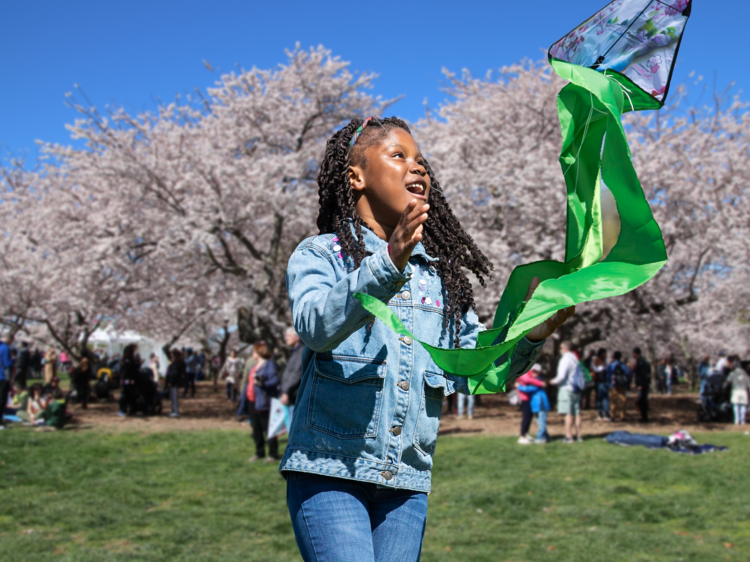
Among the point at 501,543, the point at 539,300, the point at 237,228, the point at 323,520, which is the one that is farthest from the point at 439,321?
the point at 237,228

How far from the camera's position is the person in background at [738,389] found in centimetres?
1481

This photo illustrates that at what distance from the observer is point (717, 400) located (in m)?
15.7

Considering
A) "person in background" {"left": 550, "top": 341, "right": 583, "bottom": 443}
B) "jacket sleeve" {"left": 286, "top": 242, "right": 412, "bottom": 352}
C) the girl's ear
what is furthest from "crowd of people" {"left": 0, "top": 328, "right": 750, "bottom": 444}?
"jacket sleeve" {"left": 286, "top": 242, "right": 412, "bottom": 352}

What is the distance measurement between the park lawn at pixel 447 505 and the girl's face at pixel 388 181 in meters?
3.83

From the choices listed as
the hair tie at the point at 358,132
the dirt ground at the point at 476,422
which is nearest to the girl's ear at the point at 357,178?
the hair tie at the point at 358,132

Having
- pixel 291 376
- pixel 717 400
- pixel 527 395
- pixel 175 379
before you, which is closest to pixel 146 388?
pixel 175 379

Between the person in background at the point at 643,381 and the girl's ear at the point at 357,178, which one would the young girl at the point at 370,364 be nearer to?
the girl's ear at the point at 357,178

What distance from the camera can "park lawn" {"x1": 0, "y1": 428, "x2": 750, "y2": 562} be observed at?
206 inches

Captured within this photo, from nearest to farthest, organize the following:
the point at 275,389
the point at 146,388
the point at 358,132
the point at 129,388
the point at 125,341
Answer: the point at 358,132 < the point at 275,389 < the point at 129,388 < the point at 146,388 < the point at 125,341

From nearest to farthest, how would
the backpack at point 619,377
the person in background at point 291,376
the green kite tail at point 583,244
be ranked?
1. the green kite tail at point 583,244
2. the person in background at point 291,376
3. the backpack at point 619,377

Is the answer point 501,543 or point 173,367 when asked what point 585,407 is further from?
point 501,543

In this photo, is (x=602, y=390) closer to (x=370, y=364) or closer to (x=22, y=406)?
(x=22, y=406)

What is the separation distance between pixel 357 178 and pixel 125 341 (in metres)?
37.5

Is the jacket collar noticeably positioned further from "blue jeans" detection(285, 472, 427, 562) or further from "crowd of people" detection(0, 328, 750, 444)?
"crowd of people" detection(0, 328, 750, 444)
